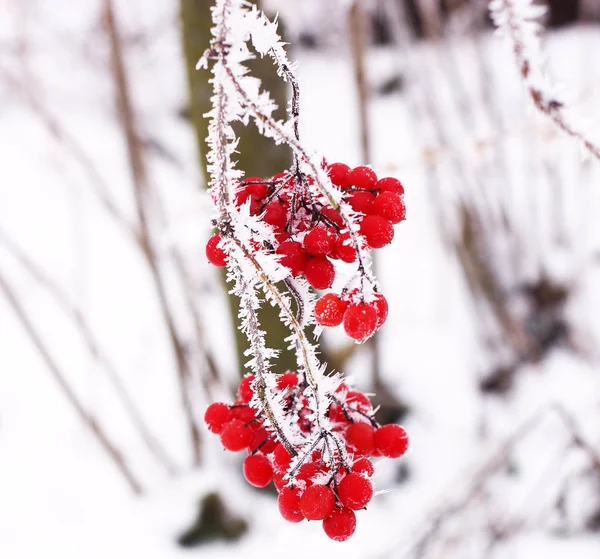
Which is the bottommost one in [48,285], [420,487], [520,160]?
[420,487]

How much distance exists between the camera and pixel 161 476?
6.11 ft

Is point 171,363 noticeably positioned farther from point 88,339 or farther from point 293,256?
point 293,256

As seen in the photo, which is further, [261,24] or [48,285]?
[48,285]

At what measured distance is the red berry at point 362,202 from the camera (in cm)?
48

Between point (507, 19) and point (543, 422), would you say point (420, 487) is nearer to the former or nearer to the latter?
point (543, 422)

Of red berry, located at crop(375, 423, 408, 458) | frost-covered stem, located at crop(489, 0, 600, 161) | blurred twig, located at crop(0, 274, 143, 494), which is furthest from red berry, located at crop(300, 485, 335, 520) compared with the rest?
blurred twig, located at crop(0, 274, 143, 494)

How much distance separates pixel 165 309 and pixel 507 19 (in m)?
1.27

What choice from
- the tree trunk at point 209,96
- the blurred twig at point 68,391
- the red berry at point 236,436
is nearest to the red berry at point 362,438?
the red berry at point 236,436

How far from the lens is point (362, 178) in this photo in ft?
1.60

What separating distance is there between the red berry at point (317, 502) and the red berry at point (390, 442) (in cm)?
10

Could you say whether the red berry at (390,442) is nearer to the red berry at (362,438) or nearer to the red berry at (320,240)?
the red berry at (362,438)

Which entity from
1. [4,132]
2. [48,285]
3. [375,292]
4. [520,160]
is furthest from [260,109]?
[4,132]

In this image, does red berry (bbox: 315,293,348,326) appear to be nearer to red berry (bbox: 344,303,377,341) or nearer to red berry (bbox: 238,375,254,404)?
red berry (bbox: 344,303,377,341)

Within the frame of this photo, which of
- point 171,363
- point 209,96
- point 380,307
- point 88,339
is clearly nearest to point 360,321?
point 380,307
